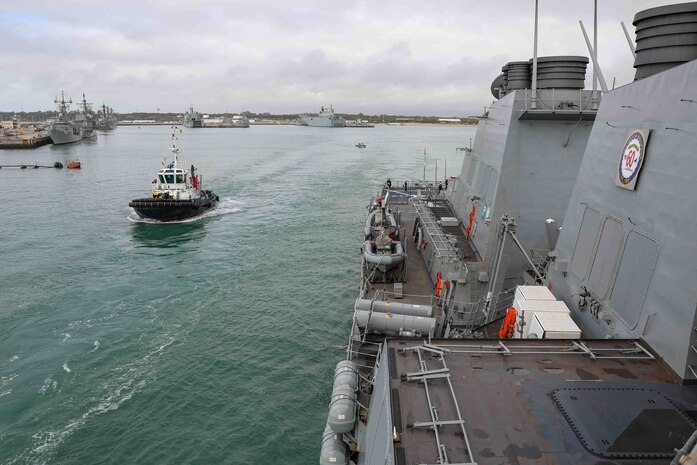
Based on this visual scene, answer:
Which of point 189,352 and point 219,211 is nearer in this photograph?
point 189,352

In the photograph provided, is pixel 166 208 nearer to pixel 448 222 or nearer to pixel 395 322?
pixel 448 222

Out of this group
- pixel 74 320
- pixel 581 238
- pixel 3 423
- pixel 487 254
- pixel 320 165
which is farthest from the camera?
pixel 320 165

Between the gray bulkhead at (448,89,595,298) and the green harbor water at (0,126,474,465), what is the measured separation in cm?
849

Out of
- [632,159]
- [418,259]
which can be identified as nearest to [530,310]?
[632,159]

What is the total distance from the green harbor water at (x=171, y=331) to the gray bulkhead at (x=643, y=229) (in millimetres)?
10128

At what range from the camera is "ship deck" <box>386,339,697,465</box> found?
6.21 metres

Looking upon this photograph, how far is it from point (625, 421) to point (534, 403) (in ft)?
3.99

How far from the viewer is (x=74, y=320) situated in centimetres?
2309

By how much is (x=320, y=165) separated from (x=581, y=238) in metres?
77.1

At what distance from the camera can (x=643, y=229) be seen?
353 inches

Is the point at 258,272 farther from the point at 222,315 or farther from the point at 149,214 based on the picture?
the point at 149,214

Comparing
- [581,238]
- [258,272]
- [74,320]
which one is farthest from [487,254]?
[74,320]

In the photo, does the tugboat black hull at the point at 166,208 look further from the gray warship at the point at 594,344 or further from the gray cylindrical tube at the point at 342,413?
the gray cylindrical tube at the point at 342,413

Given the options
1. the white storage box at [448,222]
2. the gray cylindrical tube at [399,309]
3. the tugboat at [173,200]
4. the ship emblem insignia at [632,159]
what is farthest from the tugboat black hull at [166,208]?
the ship emblem insignia at [632,159]
